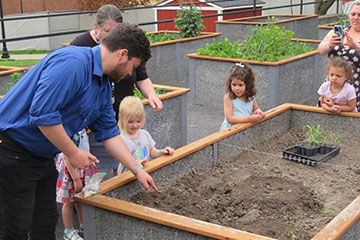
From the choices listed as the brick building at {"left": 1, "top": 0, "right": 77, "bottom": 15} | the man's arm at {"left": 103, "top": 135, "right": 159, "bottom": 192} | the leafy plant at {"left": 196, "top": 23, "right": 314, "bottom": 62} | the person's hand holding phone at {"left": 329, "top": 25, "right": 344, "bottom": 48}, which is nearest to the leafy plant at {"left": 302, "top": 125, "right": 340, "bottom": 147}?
the person's hand holding phone at {"left": 329, "top": 25, "right": 344, "bottom": 48}

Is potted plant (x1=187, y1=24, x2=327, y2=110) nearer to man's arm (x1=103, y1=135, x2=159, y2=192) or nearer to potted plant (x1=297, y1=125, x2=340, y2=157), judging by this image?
potted plant (x1=297, y1=125, x2=340, y2=157)

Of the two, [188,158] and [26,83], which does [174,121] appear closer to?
[188,158]

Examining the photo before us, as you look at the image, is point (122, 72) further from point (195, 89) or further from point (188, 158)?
point (195, 89)

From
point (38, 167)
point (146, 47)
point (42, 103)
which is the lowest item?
point (38, 167)

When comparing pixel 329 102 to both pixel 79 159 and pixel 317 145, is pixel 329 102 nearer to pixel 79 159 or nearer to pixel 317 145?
pixel 317 145

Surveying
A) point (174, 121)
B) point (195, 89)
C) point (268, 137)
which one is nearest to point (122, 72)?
point (268, 137)

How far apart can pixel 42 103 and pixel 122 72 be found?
44 centimetres

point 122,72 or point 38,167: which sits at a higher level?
point 122,72

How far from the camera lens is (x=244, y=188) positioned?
3.66 meters

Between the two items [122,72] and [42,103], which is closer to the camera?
[42,103]

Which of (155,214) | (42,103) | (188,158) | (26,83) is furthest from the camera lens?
(188,158)

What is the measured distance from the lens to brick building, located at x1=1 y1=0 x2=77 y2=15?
30.2 m

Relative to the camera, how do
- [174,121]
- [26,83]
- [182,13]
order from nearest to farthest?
[26,83], [174,121], [182,13]

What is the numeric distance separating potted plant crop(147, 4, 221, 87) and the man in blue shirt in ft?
21.4
